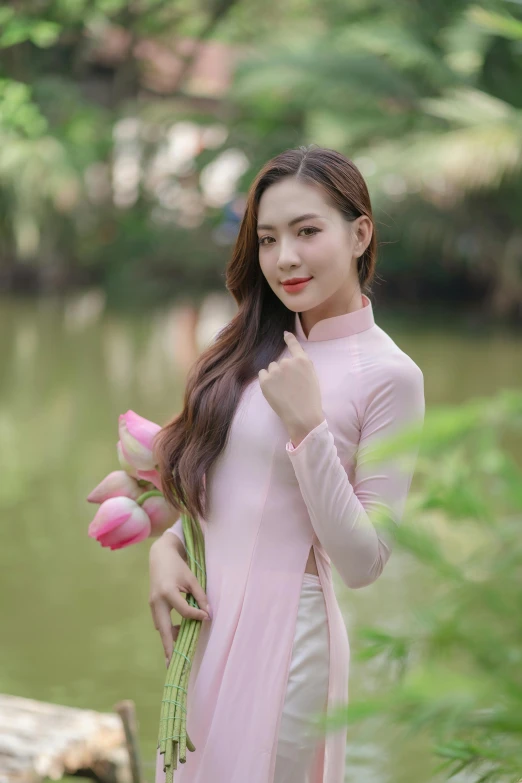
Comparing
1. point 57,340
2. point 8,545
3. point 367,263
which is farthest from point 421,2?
point 367,263

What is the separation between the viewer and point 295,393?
1.19 m

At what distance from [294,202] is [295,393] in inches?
9.6

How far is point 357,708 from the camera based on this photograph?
45 cm

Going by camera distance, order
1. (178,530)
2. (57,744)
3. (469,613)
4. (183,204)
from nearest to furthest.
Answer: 1. (469,613)
2. (178,530)
3. (57,744)
4. (183,204)

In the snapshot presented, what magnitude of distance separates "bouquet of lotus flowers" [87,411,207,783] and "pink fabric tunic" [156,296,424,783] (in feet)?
0.10

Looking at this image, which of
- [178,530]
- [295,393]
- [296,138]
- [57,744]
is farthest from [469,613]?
[296,138]

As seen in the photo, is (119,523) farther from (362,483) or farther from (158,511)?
(362,483)

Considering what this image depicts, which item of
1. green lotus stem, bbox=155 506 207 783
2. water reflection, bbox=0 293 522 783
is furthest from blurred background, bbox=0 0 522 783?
green lotus stem, bbox=155 506 207 783

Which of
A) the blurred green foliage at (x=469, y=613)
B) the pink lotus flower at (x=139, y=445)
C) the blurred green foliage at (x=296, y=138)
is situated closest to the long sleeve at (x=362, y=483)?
the pink lotus flower at (x=139, y=445)

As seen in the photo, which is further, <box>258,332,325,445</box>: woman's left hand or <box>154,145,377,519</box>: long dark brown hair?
<box>154,145,377,519</box>: long dark brown hair

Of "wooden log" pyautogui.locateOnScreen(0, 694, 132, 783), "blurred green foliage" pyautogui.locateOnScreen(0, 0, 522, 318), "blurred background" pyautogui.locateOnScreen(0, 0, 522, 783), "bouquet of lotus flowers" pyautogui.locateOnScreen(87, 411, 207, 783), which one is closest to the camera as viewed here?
"bouquet of lotus flowers" pyautogui.locateOnScreen(87, 411, 207, 783)

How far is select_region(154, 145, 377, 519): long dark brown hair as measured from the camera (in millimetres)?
1318

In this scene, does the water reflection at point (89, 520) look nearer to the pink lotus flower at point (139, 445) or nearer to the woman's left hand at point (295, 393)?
the woman's left hand at point (295, 393)

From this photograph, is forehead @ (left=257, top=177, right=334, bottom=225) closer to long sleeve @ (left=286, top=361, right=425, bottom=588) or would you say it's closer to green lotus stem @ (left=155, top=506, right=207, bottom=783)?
long sleeve @ (left=286, top=361, right=425, bottom=588)
